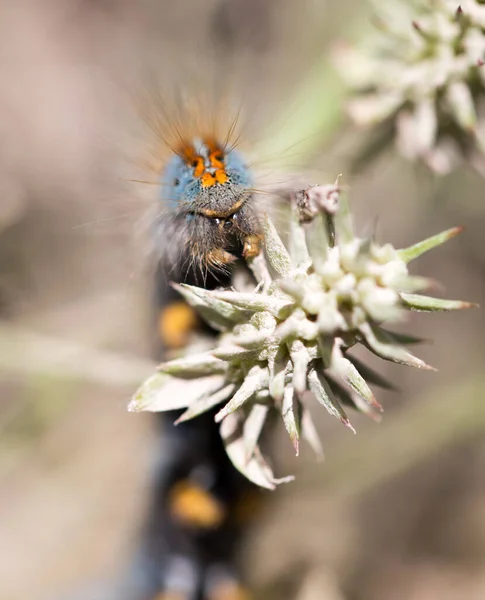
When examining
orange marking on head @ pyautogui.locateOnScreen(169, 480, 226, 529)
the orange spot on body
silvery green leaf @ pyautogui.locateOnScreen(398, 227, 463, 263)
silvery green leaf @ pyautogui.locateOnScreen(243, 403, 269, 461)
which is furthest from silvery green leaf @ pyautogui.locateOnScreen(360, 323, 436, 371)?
the orange spot on body

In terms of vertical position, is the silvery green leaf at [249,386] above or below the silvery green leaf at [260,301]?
below

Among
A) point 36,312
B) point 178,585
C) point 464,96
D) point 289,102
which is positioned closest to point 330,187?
point 464,96

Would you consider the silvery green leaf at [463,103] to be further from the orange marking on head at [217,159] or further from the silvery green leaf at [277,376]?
the silvery green leaf at [277,376]

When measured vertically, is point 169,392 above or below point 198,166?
below

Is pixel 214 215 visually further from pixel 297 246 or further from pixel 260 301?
pixel 260 301

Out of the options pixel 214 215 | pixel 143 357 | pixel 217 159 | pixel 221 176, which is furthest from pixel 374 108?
pixel 143 357

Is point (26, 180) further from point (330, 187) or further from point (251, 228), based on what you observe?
point (330, 187)

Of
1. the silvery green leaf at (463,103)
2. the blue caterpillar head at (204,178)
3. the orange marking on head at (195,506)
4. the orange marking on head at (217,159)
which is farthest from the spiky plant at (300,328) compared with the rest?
the orange marking on head at (195,506)
